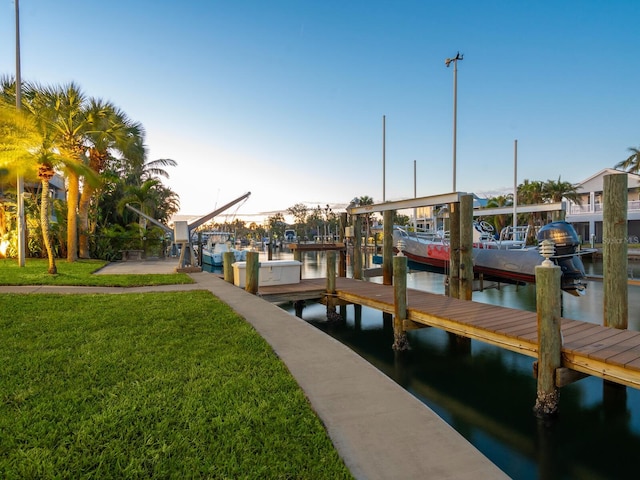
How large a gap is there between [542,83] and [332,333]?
16.2 metres

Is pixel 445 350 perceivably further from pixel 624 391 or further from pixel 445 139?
pixel 445 139

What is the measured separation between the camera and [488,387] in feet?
22.4

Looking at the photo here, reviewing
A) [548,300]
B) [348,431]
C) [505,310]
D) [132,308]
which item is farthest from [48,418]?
[505,310]

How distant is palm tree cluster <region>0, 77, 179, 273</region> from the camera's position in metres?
12.7

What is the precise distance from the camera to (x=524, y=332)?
594 centimetres

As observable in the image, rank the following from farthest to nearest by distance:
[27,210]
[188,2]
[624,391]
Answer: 1. [27,210]
2. [188,2]
3. [624,391]

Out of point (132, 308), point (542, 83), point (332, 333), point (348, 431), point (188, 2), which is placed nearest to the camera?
point (348, 431)

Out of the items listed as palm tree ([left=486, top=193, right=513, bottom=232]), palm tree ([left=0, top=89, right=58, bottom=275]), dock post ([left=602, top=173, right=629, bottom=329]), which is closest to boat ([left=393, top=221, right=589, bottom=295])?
dock post ([left=602, top=173, right=629, bottom=329])

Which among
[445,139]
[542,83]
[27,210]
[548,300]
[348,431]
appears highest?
[542,83]

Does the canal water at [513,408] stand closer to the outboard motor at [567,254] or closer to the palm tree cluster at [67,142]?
the outboard motor at [567,254]

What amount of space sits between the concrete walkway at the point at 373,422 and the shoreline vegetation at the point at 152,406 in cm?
18

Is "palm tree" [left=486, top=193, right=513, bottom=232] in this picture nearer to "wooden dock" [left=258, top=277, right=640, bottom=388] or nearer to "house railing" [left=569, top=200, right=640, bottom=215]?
"house railing" [left=569, top=200, right=640, bottom=215]

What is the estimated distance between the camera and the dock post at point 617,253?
6293 millimetres

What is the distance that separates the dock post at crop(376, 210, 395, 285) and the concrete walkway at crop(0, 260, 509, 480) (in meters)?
7.62
